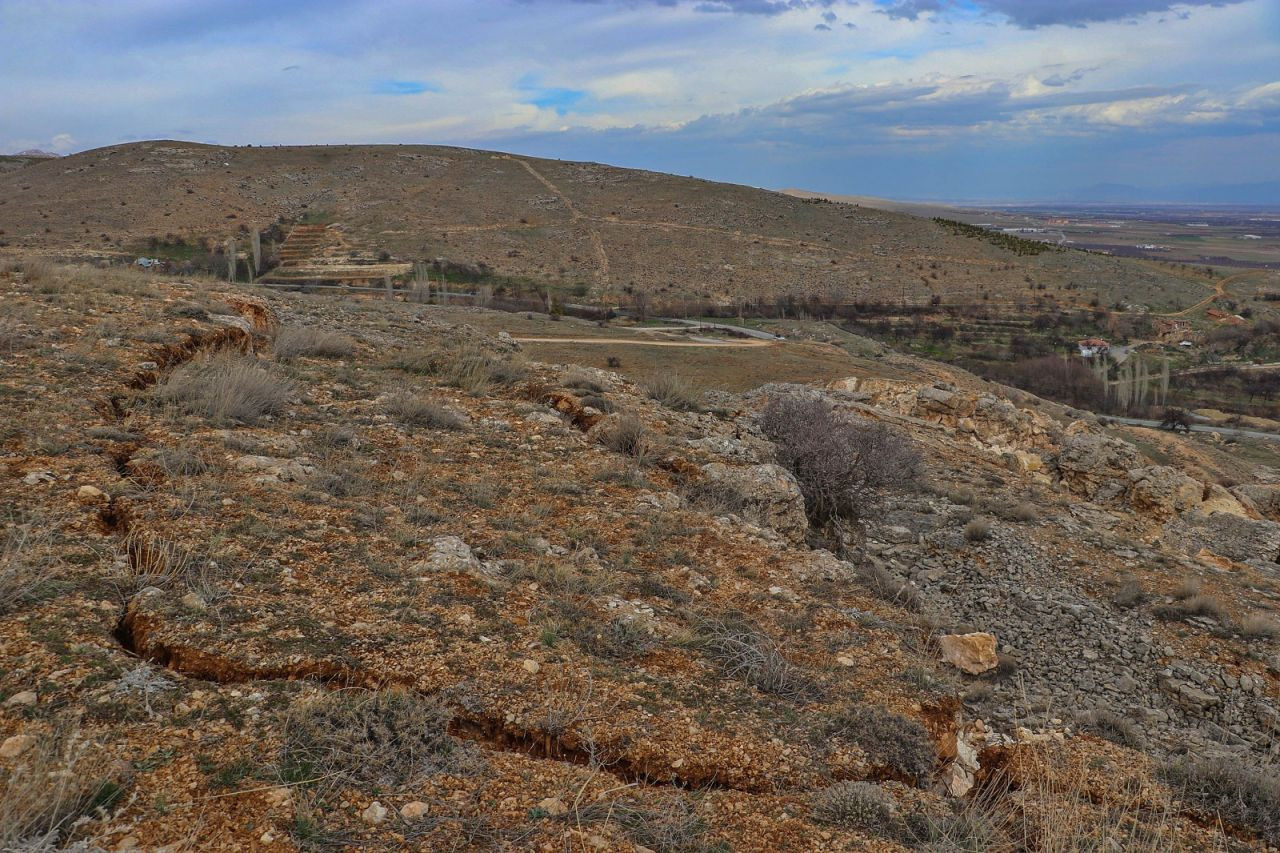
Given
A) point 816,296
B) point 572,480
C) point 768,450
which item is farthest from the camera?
point 816,296

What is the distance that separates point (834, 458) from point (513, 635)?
615 centimetres

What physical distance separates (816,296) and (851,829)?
48.7 m

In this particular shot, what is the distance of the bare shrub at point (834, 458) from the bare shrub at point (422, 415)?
162 inches

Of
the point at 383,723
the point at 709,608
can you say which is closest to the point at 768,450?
the point at 709,608

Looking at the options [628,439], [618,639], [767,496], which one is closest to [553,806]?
[618,639]

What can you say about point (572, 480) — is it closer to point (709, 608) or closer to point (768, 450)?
point (709, 608)

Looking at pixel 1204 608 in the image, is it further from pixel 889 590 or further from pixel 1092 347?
pixel 1092 347

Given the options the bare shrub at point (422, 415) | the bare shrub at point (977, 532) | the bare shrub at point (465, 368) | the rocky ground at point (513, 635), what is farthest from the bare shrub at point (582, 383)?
the bare shrub at point (977, 532)

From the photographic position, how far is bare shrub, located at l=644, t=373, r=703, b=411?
9.99 meters

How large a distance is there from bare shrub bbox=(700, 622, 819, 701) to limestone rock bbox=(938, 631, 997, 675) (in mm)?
1663

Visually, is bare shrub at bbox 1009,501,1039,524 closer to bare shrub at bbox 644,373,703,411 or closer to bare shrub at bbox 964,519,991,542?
bare shrub at bbox 964,519,991,542

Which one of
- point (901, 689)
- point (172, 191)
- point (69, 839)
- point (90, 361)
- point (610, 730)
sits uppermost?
point (172, 191)

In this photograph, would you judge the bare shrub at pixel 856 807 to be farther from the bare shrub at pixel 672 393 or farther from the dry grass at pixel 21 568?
the bare shrub at pixel 672 393

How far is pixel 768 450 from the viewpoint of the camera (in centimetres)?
873
